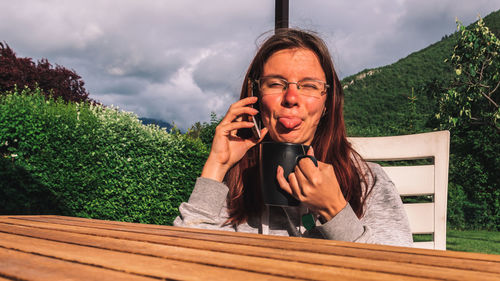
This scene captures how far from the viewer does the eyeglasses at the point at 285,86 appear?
6.23ft

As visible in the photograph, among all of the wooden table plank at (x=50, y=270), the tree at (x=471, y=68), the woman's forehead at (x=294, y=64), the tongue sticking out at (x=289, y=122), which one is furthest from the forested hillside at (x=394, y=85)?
the wooden table plank at (x=50, y=270)

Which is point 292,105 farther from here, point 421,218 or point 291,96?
point 421,218

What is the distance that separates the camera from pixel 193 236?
1134mm

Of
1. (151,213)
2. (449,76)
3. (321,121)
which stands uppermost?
(449,76)

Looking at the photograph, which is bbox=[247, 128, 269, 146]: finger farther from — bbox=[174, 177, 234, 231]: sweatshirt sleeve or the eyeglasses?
bbox=[174, 177, 234, 231]: sweatshirt sleeve

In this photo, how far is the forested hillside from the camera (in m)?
25.5

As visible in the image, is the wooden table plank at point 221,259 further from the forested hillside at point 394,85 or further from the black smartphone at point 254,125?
the forested hillside at point 394,85

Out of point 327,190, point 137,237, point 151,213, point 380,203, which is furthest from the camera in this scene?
point 151,213

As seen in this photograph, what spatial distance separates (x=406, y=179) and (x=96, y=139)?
5054 mm

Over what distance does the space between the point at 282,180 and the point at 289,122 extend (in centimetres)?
52

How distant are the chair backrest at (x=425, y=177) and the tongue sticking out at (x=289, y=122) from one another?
2.24 feet

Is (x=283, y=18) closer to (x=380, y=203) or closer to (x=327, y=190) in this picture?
(x=380, y=203)

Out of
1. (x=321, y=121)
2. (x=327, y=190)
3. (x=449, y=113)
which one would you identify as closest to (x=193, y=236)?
(x=327, y=190)

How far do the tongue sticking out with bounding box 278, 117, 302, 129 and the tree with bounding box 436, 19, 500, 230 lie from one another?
6.75 meters
